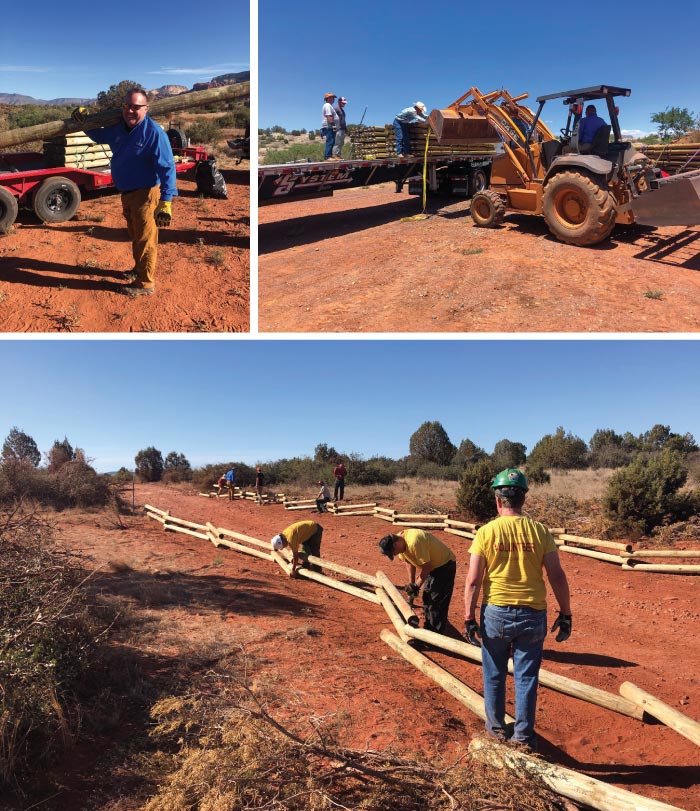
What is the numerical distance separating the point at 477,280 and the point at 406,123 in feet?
21.7

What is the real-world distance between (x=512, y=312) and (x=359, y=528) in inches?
285

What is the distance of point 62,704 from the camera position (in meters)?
4.05

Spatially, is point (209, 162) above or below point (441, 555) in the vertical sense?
above

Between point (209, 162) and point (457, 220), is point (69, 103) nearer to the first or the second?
point (209, 162)

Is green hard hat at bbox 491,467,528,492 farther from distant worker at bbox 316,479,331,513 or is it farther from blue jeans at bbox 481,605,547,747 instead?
distant worker at bbox 316,479,331,513

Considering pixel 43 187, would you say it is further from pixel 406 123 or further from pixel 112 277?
pixel 406 123

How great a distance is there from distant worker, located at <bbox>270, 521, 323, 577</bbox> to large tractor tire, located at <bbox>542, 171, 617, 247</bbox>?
6292 mm

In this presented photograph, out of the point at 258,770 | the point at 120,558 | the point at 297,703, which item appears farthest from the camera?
the point at 120,558

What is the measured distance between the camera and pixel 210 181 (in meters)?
13.3

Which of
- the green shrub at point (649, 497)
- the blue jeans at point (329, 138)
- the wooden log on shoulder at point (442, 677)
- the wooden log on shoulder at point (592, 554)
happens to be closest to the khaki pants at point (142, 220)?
the wooden log on shoulder at point (442, 677)

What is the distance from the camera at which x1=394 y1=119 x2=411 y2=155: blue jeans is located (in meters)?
14.3

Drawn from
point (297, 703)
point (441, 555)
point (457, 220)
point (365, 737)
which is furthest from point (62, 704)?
point (457, 220)

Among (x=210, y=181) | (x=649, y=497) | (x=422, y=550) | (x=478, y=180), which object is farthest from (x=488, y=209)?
(x=422, y=550)

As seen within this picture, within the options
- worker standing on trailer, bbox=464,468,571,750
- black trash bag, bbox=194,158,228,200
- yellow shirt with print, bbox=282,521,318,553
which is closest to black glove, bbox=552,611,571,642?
worker standing on trailer, bbox=464,468,571,750
